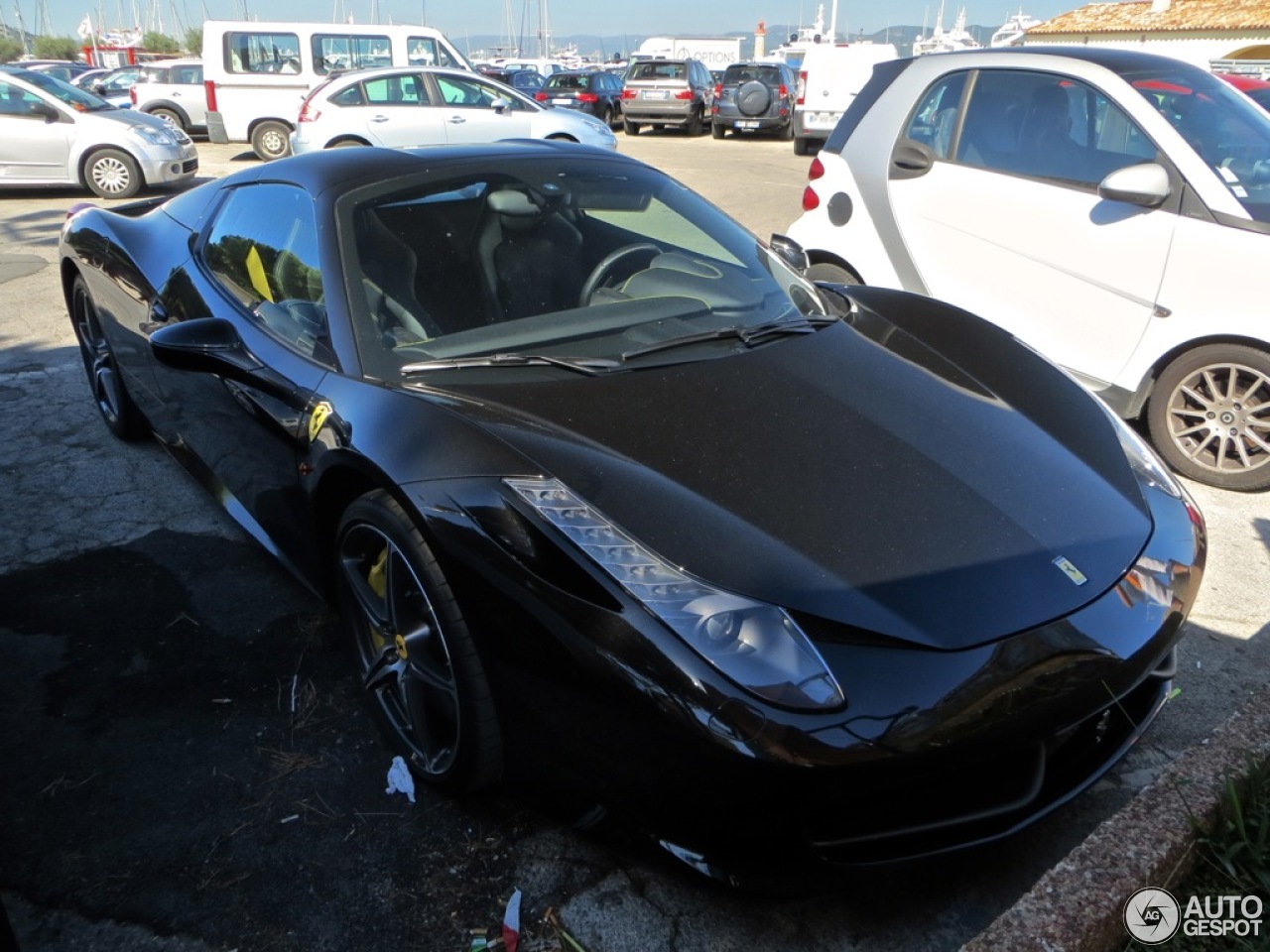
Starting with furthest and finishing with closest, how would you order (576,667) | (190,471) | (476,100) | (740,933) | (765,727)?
(476,100) < (190,471) < (740,933) < (576,667) < (765,727)

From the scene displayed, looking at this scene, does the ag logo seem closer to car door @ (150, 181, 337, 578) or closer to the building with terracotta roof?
car door @ (150, 181, 337, 578)

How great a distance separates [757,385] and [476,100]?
11588 millimetres

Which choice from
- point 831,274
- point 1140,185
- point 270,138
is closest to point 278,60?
point 270,138

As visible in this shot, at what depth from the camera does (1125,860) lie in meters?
1.88

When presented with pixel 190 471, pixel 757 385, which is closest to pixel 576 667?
pixel 757 385

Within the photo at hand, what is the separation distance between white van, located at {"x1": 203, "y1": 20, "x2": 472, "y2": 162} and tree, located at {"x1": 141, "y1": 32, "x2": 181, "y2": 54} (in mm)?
54767

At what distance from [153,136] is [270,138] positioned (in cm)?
418

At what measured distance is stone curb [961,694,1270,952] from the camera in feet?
5.65

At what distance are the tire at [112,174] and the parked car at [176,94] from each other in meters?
7.50

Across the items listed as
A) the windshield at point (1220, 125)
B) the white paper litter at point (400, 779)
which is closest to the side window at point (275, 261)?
the white paper litter at point (400, 779)

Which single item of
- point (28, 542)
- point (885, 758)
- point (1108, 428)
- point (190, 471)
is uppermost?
point (1108, 428)

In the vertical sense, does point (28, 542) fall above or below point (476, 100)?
below

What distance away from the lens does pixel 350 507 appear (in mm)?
2496

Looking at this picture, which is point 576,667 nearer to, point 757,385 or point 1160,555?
point 757,385
